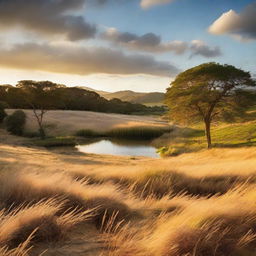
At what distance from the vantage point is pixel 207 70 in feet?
129

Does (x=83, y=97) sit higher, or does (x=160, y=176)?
(x=83, y=97)

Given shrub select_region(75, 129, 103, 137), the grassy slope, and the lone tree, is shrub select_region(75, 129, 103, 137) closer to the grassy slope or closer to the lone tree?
the lone tree

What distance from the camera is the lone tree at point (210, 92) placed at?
38.6 m

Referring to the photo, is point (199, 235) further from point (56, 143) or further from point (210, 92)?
point (56, 143)

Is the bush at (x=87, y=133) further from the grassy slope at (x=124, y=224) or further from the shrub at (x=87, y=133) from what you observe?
the grassy slope at (x=124, y=224)

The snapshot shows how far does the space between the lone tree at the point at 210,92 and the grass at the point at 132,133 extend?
2287 centimetres

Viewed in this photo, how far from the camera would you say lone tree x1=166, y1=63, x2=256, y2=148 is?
38.6 m

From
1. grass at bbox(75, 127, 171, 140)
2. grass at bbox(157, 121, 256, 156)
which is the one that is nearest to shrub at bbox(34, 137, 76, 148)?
grass at bbox(75, 127, 171, 140)

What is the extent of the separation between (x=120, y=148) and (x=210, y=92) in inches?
669

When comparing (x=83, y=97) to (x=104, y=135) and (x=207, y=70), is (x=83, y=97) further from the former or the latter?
(x=207, y=70)

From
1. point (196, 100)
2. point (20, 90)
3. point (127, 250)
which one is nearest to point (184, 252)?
point (127, 250)

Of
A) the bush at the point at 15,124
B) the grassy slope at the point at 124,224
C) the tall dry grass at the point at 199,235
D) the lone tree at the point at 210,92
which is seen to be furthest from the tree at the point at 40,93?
the tall dry grass at the point at 199,235

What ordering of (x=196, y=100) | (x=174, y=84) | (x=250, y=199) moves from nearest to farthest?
(x=250, y=199)
(x=196, y=100)
(x=174, y=84)

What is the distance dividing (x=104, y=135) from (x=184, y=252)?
61997mm
